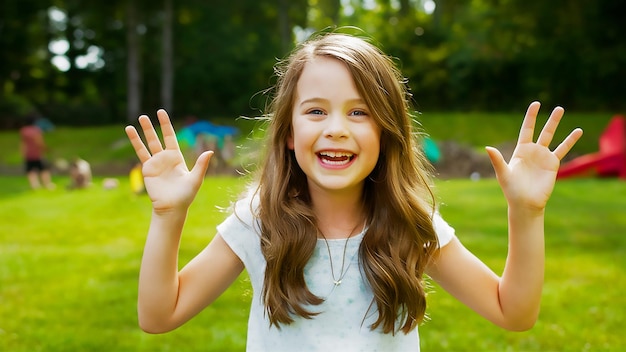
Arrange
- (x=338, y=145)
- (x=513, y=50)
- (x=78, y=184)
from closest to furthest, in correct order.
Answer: (x=338, y=145)
(x=78, y=184)
(x=513, y=50)

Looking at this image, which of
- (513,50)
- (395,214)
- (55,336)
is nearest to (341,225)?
(395,214)

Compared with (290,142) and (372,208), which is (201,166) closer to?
(290,142)

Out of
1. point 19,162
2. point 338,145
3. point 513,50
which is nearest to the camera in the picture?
point 338,145

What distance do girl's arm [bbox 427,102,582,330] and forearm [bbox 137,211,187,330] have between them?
2.38 ft

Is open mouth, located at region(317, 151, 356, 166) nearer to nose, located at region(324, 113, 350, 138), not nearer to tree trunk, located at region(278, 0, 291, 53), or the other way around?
nose, located at region(324, 113, 350, 138)

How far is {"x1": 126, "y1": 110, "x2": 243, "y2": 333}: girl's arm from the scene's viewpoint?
1.87 meters

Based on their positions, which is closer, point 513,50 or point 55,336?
point 55,336

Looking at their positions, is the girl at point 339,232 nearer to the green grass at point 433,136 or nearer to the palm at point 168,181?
the palm at point 168,181

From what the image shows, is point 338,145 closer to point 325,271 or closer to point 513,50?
point 325,271

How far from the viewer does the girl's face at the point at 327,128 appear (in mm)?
1842

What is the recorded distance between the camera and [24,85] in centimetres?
2775

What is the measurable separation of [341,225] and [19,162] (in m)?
19.6

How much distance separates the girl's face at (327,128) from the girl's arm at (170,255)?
0.29m

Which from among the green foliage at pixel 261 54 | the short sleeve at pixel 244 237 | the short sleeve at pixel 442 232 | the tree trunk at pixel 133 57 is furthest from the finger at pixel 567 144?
the tree trunk at pixel 133 57
